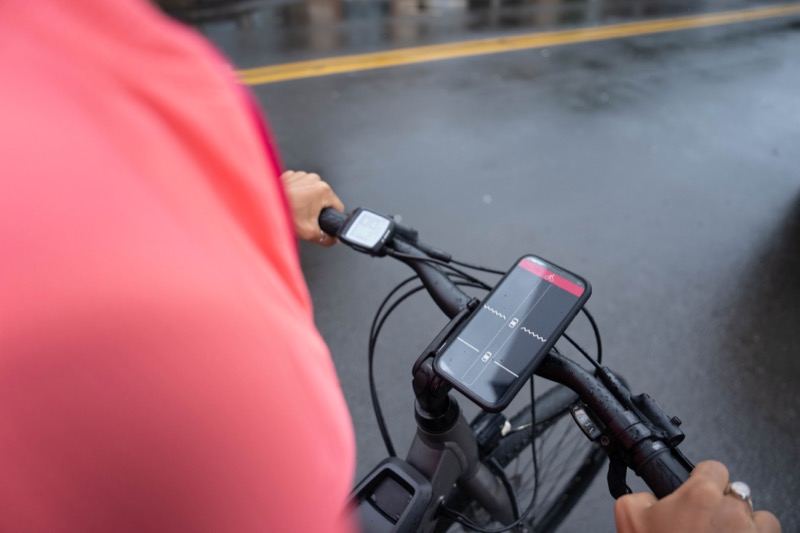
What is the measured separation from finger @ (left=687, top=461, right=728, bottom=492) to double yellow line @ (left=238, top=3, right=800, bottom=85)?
533cm

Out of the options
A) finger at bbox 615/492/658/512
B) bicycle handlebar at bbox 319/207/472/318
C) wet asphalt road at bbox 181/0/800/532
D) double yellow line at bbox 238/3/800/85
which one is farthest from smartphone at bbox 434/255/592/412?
double yellow line at bbox 238/3/800/85

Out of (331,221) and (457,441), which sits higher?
(331,221)

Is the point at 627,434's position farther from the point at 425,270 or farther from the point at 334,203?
the point at 334,203

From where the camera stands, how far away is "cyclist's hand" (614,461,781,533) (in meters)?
0.78

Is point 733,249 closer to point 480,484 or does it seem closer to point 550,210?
point 550,210

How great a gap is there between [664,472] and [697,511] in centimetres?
12

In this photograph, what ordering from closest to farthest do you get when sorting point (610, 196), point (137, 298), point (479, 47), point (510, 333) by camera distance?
point (137, 298) → point (510, 333) → point (610, 196) → point (479, 47)

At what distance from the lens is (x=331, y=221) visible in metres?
1.39

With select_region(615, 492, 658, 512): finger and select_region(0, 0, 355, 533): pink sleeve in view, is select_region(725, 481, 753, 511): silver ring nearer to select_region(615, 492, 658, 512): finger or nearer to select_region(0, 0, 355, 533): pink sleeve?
select_region(615, 492, 658, 512): finger

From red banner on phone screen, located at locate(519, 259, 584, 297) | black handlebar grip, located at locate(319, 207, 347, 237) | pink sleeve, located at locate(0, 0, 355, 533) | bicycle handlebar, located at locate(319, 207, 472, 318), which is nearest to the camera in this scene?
pink sleeve, located at locate(0, 0, 355, 533)

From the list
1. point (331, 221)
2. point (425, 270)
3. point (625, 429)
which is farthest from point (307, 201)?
point (625, 429)

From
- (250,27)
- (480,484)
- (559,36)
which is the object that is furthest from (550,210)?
(250,27)

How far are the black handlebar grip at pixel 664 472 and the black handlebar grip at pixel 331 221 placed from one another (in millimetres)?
829

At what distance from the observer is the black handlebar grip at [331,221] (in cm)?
138
